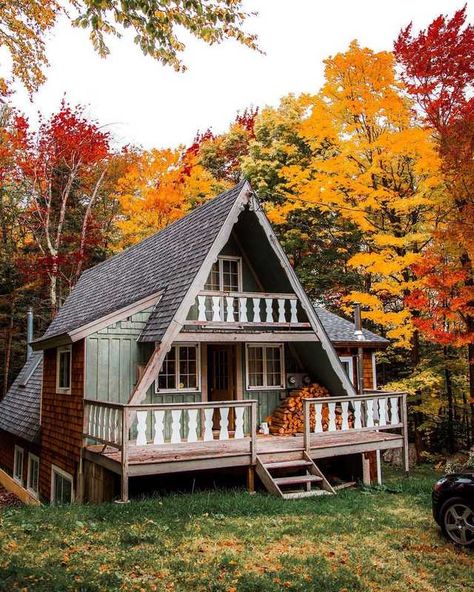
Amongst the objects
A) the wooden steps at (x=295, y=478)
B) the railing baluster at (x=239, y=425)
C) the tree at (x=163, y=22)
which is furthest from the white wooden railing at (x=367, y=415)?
the tree at (x=163, y=22)

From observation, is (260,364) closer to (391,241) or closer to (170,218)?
(391,241)

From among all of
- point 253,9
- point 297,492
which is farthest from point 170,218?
point 253,9

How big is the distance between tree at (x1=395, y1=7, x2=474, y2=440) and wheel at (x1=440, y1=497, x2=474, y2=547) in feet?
21.1

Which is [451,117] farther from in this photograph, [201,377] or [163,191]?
[163,191]

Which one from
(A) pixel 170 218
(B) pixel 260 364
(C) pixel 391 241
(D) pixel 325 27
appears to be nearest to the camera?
(D) pixel 325 27

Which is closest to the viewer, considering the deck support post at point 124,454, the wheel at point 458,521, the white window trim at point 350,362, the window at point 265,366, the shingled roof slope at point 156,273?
the wheel at point 458,521

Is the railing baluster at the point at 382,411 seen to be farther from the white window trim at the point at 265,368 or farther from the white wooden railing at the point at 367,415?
the white window trim at the point at 265,368

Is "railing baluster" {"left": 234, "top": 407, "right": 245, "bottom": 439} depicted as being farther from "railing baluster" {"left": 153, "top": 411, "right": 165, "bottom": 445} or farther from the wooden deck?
"railing baluster" {"left": 153, "top": 411, "right": 165, "bottom": 445}

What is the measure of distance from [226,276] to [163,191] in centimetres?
1258

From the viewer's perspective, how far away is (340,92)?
677 inches

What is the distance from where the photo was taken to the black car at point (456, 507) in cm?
731

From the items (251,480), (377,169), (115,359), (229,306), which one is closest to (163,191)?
(377,169)

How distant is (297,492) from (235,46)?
7951mm

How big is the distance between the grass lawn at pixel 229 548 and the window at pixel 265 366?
14.3 ft
